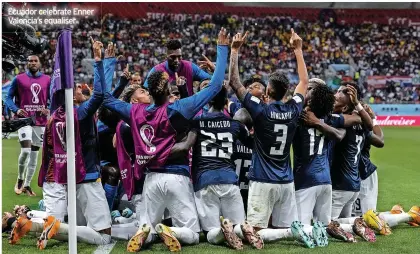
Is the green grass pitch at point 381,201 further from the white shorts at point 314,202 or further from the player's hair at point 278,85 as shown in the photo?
the player's hair at point 278,85

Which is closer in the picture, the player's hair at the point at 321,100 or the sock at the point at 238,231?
the sock at the point at 238,231

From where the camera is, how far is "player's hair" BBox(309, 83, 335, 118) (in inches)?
246

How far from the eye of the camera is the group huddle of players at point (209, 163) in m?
5.80

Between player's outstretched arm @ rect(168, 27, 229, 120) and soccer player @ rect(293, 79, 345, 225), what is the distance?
3.73 ft

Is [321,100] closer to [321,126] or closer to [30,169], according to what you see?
[321,126]

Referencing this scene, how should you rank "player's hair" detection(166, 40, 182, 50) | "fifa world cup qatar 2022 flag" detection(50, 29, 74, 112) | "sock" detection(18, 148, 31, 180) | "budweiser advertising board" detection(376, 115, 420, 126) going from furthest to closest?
"budweiser advertising board" detection(376, 115, 420, 126)
"sock" detection(18, 148, 31, 180)
"player's hair" detection(166, 40, 182, 50)
"fifa world cup qatar 2022 flag" detection(50, 29, 74, 112)

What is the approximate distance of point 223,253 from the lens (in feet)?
18.5

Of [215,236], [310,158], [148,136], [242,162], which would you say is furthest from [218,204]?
[310,158]

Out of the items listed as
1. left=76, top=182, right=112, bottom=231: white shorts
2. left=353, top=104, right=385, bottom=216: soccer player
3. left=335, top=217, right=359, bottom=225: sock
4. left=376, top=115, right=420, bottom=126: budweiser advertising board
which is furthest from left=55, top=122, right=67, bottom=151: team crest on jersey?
left=376, top=115, right=420, bottom=126: budweiser advertising board

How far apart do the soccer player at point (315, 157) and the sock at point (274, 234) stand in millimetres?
383

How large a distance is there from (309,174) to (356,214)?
4.94ft

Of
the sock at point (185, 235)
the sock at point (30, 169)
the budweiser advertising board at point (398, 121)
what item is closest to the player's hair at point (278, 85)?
the sock at point (185, 235)

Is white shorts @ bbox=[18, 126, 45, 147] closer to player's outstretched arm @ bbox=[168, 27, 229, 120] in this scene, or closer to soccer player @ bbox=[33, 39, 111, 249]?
soccer player @ bbox=[33, 39, 111, 249]

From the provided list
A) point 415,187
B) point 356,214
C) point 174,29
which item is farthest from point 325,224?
point 174,29
